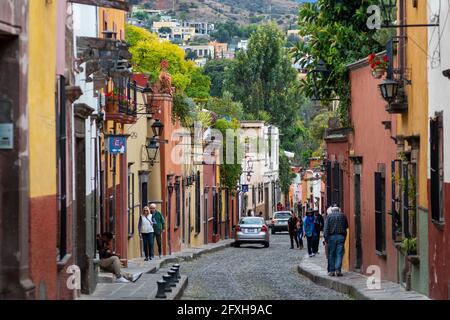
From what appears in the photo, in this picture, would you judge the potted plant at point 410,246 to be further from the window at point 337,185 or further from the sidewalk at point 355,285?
the window at point 337,185

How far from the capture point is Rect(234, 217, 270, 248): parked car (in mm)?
49250

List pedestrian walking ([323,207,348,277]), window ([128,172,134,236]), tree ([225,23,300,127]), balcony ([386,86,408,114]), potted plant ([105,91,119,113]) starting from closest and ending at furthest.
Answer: balcony ([386,86,408,114]), pedestrian walking ([323,207,348,277]), potted plant ([105,91,119,113]), window ([128,172,134,236]), tree ([225,23,300,127])

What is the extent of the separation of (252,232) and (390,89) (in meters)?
29.3

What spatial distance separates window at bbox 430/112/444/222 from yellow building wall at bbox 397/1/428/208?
1245 millimetres

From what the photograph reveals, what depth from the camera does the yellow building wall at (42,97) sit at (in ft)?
43.6

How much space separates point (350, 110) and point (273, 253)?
636 inches

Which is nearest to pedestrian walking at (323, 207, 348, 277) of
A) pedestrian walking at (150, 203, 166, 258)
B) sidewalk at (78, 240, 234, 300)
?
sidewalk at (78, 240, 234, 300)

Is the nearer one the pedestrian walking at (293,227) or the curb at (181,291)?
the curb at (181,291)

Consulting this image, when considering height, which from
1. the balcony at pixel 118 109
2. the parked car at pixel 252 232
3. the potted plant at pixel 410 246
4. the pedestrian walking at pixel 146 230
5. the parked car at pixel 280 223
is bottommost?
the parked car at pixel 280 223

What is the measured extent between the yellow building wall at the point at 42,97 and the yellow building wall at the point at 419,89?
6.26 m

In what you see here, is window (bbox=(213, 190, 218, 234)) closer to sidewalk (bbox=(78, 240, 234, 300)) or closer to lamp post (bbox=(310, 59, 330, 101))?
lamp post (bbox=(310, 59, 330, 101))

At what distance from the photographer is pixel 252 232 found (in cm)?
4944

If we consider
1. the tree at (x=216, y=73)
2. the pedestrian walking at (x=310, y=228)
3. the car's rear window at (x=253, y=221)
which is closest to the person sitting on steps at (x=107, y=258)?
the pedestrian walking at (x=310, y=228)
